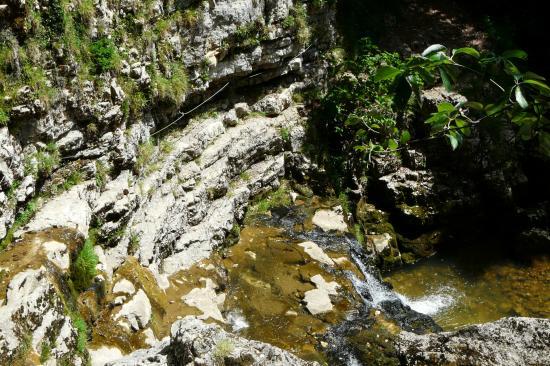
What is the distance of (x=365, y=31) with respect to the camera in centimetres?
1349

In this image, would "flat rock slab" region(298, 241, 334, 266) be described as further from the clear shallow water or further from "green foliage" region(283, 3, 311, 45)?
"green foliage" region(283, 3, 311, 45)

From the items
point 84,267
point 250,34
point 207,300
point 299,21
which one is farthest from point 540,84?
point 299,21

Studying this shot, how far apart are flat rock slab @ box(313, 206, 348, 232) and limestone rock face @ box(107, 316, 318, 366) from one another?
561 cm

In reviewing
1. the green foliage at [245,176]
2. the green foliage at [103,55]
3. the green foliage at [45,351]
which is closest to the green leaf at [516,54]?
the green foliage at [45,351]

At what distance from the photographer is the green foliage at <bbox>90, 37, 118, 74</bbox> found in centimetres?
741

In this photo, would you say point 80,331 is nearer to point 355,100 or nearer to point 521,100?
point 521,100

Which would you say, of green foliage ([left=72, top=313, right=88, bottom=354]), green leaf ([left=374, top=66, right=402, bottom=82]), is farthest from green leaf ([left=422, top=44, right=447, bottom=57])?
green foliage ([left=72, top=313, right=88, bottom=354])

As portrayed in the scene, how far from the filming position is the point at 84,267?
6.28m

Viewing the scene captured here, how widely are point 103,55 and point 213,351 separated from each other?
16.8 ft

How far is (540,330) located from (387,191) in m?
7.56

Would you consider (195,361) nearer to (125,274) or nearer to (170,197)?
(125,274)

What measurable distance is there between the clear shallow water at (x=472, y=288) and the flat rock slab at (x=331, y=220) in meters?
1.63

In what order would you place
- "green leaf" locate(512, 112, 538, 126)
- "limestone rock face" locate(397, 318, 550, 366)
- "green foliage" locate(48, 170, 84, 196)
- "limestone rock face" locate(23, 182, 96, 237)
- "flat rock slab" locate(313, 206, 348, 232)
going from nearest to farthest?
"green leaf" locate(512, 112, 538, 126)
"limestone rock face" locate(397, 318, 550, 366)
"limestone rock face" locate(23, 182, 96, 237)
"green foliage" locate(48, 170, 84, 196)
"flat rock slab" locate(313, 206, 348, 232)

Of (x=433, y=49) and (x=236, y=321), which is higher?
(x=433, y=49)
